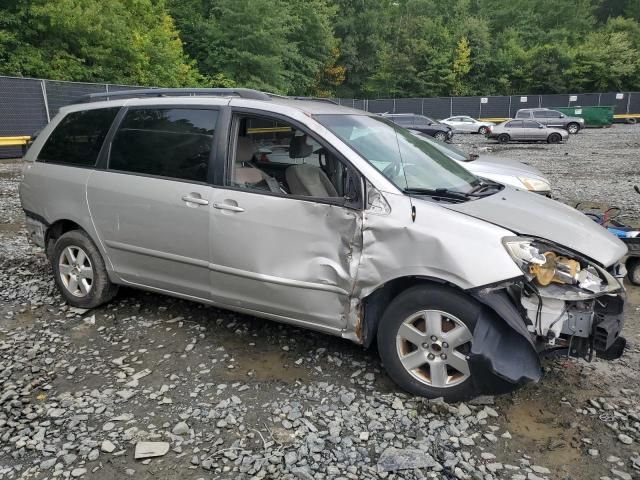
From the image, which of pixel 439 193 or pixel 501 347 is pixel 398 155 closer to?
pixel 439 193

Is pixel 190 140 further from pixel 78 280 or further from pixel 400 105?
pixel 400 105

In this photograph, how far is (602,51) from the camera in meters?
46.7

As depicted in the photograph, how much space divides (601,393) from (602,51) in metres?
54.0

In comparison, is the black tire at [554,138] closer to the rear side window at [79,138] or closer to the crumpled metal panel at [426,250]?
the crumpled metal panel at [426,250]

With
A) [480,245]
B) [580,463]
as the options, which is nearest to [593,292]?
[480,245]

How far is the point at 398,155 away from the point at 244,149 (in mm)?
1164

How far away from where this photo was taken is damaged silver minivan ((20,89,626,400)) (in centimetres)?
279

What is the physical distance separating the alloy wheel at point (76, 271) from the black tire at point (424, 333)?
2.71m

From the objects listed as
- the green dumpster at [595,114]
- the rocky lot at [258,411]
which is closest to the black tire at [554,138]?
the green dumpster at [595,114]

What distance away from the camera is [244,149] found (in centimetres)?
367

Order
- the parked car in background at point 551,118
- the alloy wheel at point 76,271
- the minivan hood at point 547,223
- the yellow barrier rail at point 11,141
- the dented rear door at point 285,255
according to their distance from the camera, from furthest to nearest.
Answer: the parked car in background at point 551,118 → the yellow barrier rail at point 11,141 → the alloy wheel at point 76,271 → the dented rear door at point 285,255 → the minivan hood at point 547,223

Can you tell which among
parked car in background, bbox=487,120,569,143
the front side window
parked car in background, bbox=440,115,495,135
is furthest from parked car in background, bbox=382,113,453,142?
the front side window

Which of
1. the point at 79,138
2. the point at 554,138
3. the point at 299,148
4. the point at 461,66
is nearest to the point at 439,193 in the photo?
the point at 299,148

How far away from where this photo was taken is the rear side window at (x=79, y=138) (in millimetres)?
4125
